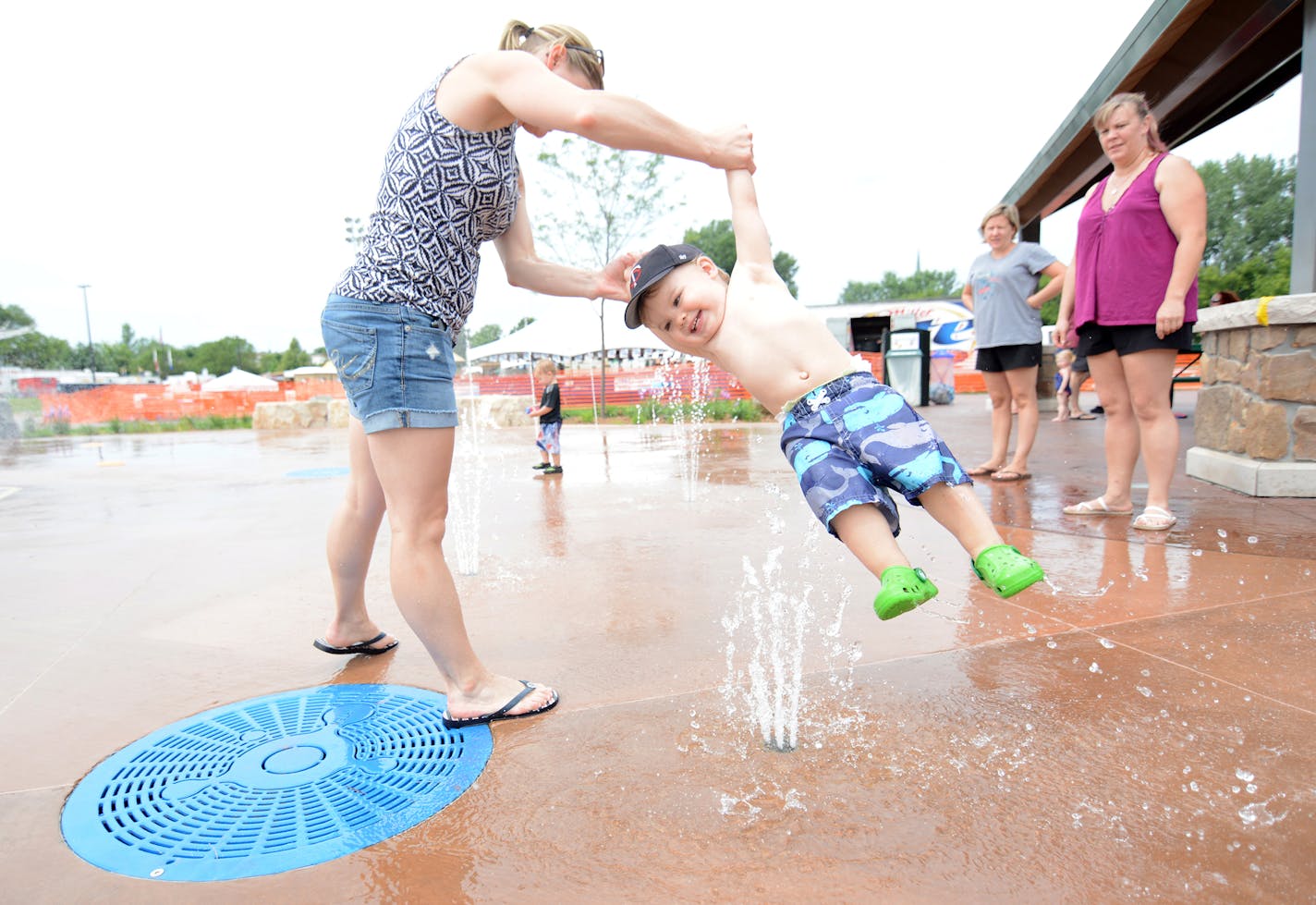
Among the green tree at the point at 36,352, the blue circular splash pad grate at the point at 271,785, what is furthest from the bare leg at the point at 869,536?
the green tree at the point at 36,352

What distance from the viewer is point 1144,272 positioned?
3461 mm

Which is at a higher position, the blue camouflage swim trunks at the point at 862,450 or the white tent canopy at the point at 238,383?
the white tent canopy at the point at 238,383

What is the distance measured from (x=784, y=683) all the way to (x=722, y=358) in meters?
0.93

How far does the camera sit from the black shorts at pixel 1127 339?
3408 millimetres

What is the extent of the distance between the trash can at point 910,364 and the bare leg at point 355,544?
1387 cm

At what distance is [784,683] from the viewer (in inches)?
81.7

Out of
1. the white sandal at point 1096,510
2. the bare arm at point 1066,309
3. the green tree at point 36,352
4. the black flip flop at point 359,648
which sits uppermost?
the green tree at point 36,352

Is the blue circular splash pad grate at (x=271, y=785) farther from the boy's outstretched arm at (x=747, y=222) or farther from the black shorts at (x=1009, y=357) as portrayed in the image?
the black shorts at (x=1009, y=357)

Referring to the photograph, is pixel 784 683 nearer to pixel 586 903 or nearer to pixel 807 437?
pixel 807 437

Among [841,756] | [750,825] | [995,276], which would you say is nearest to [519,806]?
[750,825]

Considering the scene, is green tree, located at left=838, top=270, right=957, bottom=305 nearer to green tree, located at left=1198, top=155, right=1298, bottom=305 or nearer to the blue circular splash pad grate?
green tree, located at left=1198, top=155, right=1298, bottom=305

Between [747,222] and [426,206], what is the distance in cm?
84

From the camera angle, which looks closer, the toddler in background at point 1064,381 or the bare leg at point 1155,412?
the bare leg at point 1155,412

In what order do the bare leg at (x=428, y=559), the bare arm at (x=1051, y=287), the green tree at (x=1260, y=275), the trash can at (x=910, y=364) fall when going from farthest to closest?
the trash can at (x=910, y=364), the green tree at (x=1260, y=275), the bare arm at (x=1051, y=287), the bare leg at (x=428, y=559)
